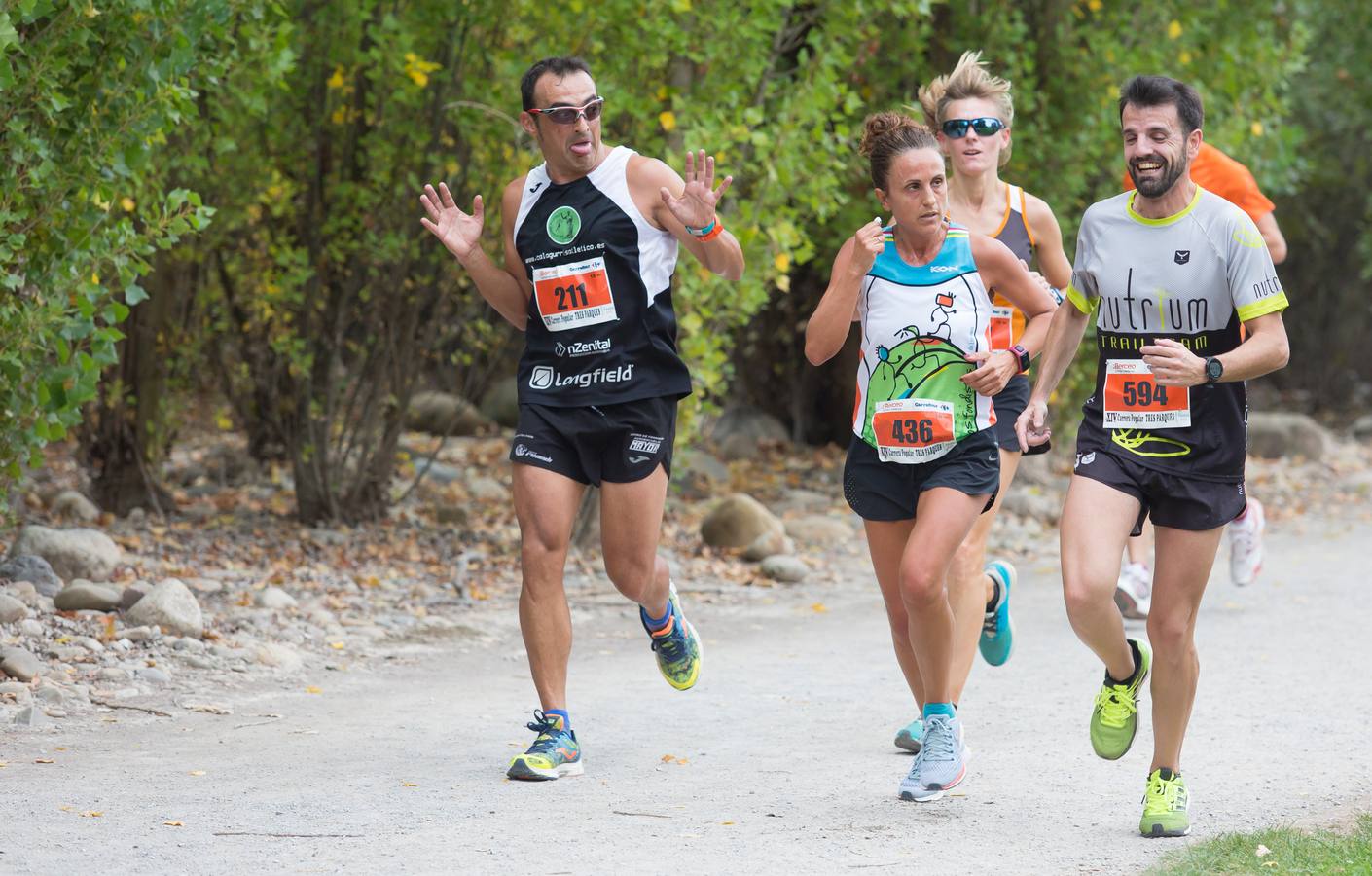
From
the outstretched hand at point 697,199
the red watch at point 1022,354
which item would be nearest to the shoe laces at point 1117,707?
the red watch at point 1022,354

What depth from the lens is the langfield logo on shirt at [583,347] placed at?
542 cm

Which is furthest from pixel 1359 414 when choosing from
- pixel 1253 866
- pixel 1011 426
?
pixel 1253 866

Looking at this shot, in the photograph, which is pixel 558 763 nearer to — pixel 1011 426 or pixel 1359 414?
pixel 1011 426

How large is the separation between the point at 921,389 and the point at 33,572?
4.71m

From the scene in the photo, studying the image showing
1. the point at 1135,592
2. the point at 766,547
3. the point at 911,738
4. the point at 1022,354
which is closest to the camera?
the point at 1022,354

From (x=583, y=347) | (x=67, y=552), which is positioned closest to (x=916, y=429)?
(x=583, y=347)

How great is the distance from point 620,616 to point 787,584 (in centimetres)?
145

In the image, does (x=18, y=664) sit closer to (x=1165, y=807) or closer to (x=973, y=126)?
(x=973, y=126)

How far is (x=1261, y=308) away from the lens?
179 inches

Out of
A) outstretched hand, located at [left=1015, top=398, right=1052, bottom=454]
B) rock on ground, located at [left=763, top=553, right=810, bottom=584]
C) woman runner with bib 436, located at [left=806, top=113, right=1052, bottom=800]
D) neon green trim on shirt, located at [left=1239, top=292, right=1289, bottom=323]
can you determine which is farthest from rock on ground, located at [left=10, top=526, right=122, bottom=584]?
neon green trim on shirt, located at [left=1239, top=292, right=1289, bottom=323]

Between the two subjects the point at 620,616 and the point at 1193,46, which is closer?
the point at 620,616

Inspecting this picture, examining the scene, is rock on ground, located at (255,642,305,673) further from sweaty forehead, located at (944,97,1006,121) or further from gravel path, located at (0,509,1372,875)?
sweaty forehead, located at (944,97,1006,121)

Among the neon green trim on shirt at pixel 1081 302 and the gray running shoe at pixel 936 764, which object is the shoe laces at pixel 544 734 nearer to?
the gray running shoe at pixel 936 764

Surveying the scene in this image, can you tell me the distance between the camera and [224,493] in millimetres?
11773
